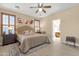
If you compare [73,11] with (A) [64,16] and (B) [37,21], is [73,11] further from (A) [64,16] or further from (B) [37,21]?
(B) [37,21]

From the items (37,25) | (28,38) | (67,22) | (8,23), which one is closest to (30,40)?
→ (28,38)

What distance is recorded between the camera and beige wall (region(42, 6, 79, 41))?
1812 millimetres

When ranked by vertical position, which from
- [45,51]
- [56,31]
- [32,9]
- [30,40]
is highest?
[32,9]

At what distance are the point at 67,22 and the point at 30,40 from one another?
84 cm

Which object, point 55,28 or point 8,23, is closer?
point 8,23

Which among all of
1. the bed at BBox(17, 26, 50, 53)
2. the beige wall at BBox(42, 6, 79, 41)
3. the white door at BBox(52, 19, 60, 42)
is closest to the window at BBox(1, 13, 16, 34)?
the bed at BBox(17, 26, 50, 53)

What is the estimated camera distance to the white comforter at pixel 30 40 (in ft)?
5.92

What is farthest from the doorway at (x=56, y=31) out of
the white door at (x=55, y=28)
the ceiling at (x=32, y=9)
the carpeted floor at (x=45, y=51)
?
the ceiling at (x=32, y=9)

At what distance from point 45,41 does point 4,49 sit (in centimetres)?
83

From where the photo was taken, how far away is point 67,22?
1.89 meters

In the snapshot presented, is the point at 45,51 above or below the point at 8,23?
below

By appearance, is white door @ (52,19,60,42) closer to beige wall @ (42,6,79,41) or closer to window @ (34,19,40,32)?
beige wall @ (42,6,79,41)

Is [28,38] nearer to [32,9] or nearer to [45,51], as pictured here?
[45,51]

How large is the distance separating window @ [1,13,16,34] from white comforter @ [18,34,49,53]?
0.23 metres
